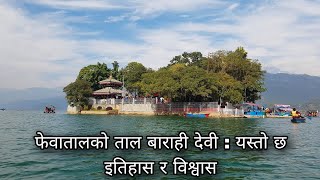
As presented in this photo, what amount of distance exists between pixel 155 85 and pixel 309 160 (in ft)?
186

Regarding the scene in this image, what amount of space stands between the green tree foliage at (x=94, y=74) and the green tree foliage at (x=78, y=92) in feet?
23.0

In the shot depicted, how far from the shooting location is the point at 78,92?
294 feet

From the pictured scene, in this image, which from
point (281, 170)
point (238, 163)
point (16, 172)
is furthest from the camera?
point (238, 163)

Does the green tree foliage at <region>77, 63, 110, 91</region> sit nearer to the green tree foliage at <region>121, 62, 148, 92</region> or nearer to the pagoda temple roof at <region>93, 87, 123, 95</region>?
the green tree foliage at <region>121, 62, 148, 92</region>

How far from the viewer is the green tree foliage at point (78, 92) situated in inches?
3545

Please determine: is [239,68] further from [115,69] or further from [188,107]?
[115,69]

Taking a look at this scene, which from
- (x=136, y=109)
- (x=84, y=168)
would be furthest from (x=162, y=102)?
(x=84, y=168)

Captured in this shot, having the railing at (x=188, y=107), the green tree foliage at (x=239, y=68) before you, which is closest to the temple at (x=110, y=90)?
the railing at (x=188, y=107)

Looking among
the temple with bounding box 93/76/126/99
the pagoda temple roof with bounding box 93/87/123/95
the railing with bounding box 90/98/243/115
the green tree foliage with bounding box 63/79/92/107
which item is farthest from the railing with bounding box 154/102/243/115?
the green tree foliage with bounding box 63/79/92/107

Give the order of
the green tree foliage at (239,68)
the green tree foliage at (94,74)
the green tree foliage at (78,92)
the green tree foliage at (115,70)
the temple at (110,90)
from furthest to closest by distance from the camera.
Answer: the green tree foliage at (115,70)
the green tree foliage at (94,74)
the temple at (110,90)
the green tree foliage at (78,92)
the green tree foliage at (239,68)

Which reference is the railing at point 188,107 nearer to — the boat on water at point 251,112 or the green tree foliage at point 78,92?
the boat on water at point 251,112

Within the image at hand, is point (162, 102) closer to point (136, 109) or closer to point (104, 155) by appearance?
point (136, 109)

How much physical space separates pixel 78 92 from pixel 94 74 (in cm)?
1160

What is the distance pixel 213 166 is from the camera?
1516cm
